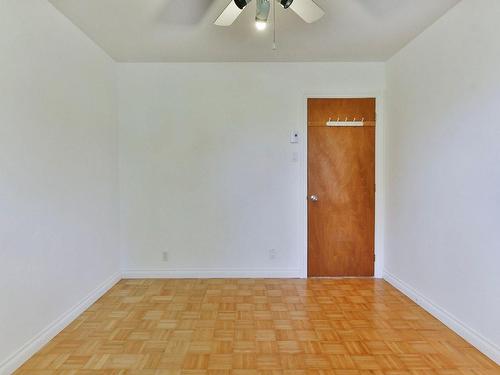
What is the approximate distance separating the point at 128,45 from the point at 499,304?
3.61 m

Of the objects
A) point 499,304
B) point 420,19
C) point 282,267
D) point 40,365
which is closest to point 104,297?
point 40,365

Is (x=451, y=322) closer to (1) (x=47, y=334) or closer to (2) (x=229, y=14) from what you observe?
(2) (x=229, y=14)

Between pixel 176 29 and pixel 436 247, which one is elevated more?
pixel 176 29

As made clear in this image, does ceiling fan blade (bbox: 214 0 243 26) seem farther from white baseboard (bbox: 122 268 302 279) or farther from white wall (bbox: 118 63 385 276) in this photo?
white baseboard (bbox: 122 268 302 279)

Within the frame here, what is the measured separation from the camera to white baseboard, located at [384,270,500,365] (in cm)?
204

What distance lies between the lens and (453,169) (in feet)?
7.86

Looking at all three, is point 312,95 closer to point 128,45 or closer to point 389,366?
point 128,45

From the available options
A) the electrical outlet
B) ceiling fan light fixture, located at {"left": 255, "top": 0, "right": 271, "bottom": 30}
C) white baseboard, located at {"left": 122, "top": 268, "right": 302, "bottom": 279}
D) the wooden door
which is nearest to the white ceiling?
ceiling fan light fixture, located at {"left": 255, "top": 0, "right": 271, "bottom": 30}

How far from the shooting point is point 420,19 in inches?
100

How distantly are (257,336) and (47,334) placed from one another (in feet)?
4.91

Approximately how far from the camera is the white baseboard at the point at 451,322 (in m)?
2.04

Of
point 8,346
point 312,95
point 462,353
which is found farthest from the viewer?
point 312,95

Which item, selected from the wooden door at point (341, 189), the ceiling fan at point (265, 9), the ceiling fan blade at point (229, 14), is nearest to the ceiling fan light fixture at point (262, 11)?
the ceiling fan at point (265, 9)

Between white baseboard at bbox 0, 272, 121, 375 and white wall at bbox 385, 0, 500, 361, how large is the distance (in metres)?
2.97
